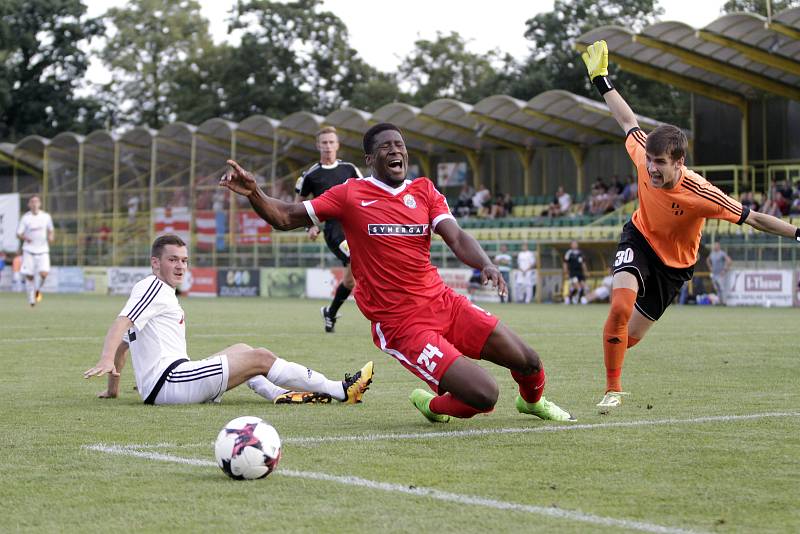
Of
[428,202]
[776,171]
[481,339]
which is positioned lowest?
[481,339]

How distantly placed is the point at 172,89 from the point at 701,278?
51832 mm

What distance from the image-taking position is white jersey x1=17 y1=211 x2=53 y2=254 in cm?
2723

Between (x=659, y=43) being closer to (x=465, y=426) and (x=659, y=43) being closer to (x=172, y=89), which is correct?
(x=465, y=426)

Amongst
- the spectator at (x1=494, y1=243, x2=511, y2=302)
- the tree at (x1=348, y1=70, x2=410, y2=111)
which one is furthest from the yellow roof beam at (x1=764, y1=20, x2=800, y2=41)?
the tree at (x1=348, y1=70, x2=410, y2=111)

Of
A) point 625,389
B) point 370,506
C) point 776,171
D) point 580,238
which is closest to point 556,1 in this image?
point 776,171

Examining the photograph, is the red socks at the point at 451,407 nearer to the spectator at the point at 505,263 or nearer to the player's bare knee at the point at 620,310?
the player's bare knee at the point at 620,310

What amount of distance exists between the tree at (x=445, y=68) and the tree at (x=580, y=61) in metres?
7.79

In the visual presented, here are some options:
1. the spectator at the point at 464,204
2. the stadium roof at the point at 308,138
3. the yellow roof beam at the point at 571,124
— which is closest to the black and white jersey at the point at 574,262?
the stadium roof at the point at 308,138

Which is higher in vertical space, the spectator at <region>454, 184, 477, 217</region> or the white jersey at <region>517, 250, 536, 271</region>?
the spectator at <region>454, 184, 477, 217</region>

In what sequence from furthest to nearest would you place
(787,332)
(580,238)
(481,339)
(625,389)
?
1. (580,238)
2. (787,332)
3. (625,389)
4. (481,339)

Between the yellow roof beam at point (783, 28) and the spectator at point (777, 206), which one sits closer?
the yellow roof beam at point (783, 28)

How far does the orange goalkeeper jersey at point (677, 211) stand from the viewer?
27.4 feet

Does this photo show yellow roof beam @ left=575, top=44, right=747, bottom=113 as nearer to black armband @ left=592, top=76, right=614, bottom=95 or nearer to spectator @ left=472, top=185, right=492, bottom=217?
spectator @ left=472, top=185, right=492, bottom=217

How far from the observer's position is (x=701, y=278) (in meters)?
34.2
